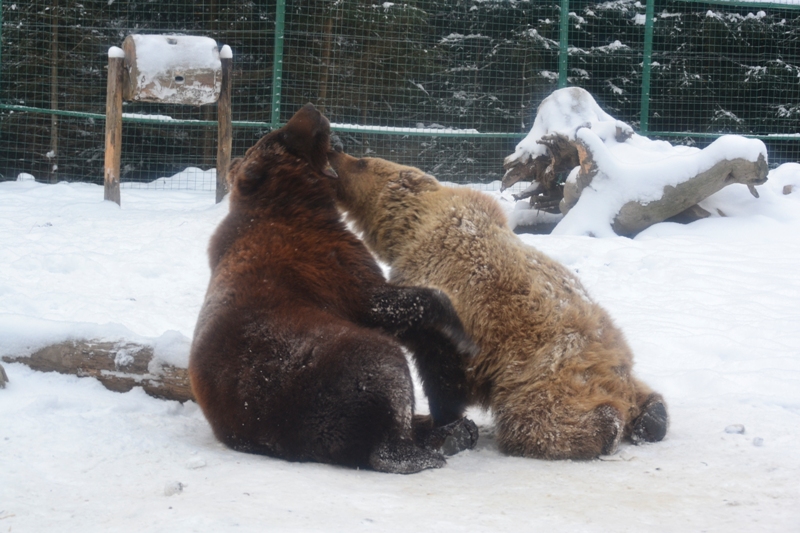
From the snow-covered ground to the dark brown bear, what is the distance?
135 mm

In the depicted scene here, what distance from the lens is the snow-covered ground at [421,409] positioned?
91.1 inches

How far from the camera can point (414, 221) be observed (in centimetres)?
390

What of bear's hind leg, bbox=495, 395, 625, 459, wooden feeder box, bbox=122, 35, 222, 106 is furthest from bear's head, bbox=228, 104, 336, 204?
wooden feeder box, bbox=122, 35, 222, 106

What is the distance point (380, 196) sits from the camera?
13.3 feet

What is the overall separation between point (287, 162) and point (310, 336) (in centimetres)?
104

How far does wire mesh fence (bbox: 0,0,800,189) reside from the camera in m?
12.4

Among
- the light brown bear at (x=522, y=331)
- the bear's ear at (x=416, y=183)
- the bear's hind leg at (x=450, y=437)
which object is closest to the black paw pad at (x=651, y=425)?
the light brown bear at (x=522, y=331)

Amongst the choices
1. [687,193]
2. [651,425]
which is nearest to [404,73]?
[687,193]

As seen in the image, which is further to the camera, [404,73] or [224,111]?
[404,73]

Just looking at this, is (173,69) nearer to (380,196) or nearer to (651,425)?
(380,196)

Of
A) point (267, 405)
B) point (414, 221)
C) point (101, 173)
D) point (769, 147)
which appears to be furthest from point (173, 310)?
point (769, 147)

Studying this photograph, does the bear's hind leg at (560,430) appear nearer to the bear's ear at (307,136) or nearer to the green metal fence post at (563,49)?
the bear's ear at (307,136)

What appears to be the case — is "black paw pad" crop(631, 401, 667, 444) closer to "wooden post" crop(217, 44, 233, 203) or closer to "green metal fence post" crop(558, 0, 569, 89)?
"wooden post" crop(217, 44, 233, 203)

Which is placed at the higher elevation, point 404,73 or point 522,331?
point 404,73
